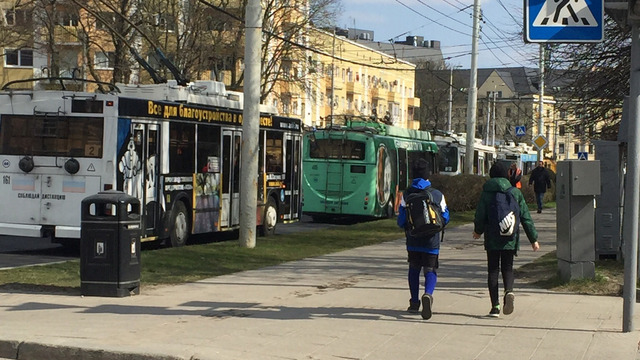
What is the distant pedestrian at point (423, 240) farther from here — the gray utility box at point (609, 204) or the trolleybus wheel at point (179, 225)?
the trolleybus wheel at point (179, 225)

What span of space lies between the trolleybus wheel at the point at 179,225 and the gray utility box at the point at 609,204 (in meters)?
7.63

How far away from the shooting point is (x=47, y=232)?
1672 cm

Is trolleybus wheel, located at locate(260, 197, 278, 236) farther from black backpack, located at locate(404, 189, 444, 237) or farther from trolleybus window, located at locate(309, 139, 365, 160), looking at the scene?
black backpack, located at locate(404, 189, 444, 237)

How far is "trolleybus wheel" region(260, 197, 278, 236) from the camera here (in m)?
21.8

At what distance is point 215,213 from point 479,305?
9.21 metres

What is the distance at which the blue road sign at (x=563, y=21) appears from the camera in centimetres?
948

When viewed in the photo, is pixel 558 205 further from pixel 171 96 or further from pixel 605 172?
pixel 171 96

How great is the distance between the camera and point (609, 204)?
16328mm

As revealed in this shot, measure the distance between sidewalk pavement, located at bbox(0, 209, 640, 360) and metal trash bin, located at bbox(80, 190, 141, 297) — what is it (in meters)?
0.25

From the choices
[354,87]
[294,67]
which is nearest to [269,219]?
[294,67]

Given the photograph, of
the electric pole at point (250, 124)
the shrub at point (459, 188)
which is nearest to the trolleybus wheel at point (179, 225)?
the electric pole at point (250, 124)

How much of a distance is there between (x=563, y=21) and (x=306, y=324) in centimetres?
397

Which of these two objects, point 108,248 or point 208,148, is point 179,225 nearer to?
point 208,148

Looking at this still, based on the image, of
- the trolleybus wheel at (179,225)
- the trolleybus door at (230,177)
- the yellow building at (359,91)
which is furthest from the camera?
the yellow building at (359,91)
